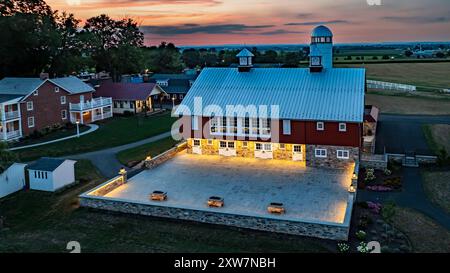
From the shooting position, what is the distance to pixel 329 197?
25578 mm

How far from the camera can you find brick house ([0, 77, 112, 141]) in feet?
146

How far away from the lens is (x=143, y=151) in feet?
126

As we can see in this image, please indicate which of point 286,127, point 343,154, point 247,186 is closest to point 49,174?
point 247,186

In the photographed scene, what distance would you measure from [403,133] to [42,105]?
1536 inches

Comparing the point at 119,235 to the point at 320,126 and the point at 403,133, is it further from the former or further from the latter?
the point at 403,133

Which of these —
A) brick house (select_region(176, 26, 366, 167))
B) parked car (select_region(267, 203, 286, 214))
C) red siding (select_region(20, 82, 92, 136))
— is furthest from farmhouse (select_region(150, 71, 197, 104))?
parked car (select_region(267, 203, 286, 214))

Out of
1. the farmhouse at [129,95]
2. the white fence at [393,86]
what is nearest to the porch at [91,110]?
the farmhouse at [129,95]

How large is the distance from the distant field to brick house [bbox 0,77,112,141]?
62721mm

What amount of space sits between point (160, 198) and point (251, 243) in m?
7.00
